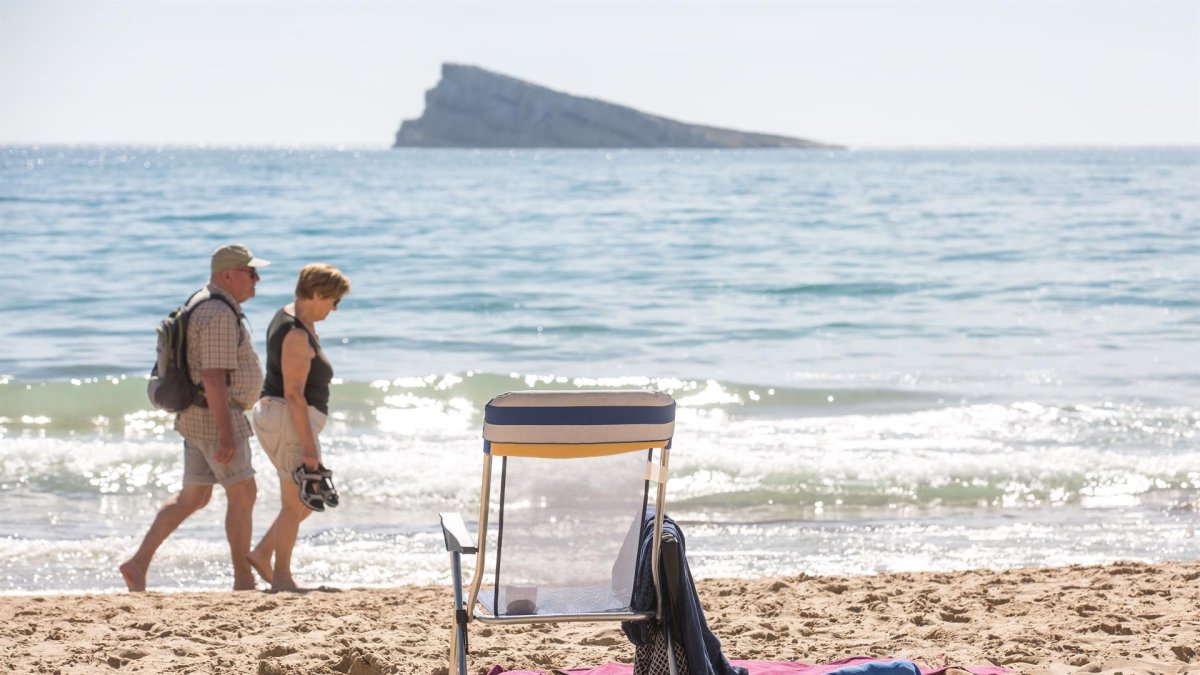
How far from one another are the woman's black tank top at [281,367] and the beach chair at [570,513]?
6.72 feet

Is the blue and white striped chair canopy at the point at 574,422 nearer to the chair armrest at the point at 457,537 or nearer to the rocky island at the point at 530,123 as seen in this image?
the chair armrest at the point at 457,537

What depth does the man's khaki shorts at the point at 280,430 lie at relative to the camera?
5.34 metres

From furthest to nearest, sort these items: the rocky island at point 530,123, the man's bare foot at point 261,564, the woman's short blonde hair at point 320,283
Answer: the rocky island at point 530,123
the man's bare foot at point 261,564
the woman's short blonde hair at point 320,283

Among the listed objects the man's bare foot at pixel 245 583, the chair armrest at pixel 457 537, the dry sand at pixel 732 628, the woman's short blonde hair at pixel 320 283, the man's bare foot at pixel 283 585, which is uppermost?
the woman's short blonde hair at pixel 320 283

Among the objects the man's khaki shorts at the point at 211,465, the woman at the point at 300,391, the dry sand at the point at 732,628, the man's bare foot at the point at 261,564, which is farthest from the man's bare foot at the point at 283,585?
the man's khaki shorts at the point at 211,465

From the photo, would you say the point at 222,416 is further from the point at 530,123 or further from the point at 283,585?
the point at 530,123

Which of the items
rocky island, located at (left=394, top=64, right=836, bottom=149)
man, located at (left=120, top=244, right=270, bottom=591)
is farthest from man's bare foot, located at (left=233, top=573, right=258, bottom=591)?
rocky island, located at (left=394, top=64, right=836, bottom=149)

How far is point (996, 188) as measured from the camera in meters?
43.7

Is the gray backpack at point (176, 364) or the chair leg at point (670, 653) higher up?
the gray backpack at point (176, 364)

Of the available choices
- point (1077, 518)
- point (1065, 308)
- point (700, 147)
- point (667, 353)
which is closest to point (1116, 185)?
point (1065, 308)

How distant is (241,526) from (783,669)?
8.91ft

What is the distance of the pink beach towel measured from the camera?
13.0 ft

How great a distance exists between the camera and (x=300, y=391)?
526 centimetres

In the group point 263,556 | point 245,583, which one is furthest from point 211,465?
point 245,583
